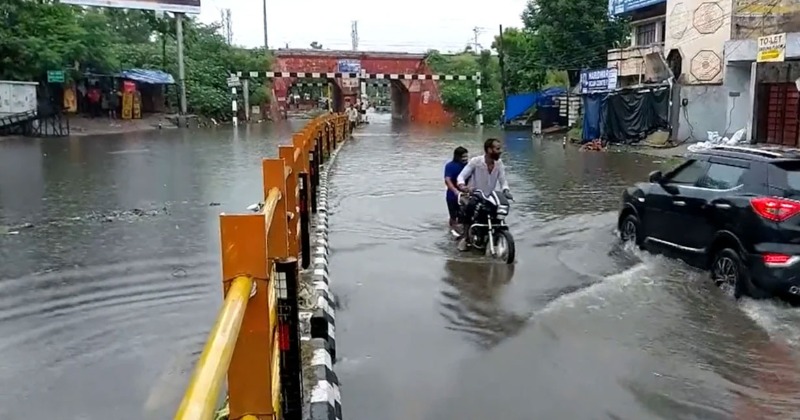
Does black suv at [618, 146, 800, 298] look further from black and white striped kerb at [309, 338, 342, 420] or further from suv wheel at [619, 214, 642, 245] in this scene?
black and white striped kerb at [309, 338, 342, 420]

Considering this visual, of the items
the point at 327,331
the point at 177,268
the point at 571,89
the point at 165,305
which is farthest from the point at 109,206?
the point at 571,89

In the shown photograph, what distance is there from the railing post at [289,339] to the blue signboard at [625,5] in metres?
31.4

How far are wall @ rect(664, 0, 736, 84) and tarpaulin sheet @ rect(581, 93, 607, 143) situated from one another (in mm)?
3264

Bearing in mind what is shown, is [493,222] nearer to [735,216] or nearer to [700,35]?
[735,216]

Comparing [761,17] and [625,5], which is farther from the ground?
[625,5]

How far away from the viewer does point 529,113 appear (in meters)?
42.9

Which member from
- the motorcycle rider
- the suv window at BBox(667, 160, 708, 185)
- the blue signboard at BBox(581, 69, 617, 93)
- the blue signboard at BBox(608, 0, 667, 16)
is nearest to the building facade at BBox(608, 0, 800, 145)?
the blue signboard at BBox(581, 69, 617, 93)

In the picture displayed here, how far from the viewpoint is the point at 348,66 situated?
167ft

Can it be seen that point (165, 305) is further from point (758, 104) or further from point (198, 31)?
point (198, 31)

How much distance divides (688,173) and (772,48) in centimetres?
1422

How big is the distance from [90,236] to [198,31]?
5018 centimetres

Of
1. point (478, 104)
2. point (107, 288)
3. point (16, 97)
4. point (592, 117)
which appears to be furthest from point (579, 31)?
point (107, 288)

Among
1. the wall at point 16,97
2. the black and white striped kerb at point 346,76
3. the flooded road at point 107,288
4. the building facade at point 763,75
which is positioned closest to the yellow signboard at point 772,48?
the building facade at point 763,75

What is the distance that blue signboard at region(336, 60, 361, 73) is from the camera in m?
50.7
